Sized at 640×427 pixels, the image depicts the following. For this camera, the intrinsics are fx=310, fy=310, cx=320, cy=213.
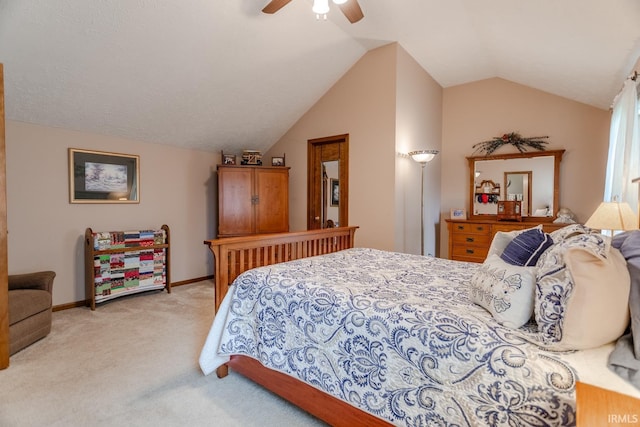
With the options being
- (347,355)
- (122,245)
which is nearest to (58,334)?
(122,245)

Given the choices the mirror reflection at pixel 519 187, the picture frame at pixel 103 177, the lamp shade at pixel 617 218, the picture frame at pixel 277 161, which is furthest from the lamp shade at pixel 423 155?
the picture frame at pixel 103 177

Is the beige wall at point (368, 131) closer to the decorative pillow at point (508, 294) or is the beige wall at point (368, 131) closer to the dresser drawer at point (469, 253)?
the dresser drawer at point (469, 253)

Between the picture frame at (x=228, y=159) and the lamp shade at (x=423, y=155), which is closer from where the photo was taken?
the lamp shade at (x=423, y=155)

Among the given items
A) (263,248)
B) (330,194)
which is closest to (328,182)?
(330,194)

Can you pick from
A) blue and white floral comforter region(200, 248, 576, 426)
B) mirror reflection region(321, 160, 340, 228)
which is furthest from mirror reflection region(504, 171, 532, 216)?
blue and white floral comforter region(200, 248, 576, 426)

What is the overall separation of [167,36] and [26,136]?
73.2 inches

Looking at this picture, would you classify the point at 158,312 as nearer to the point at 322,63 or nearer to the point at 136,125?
the point at 136,125

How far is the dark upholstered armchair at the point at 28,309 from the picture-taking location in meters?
2.40

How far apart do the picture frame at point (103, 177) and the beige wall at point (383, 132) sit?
8.35ft

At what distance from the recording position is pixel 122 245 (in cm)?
368

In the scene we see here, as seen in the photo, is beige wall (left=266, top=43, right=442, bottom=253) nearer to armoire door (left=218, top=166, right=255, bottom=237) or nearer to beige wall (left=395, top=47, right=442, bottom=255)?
beige wall (left=395, top=47, right=442, bottom=255)

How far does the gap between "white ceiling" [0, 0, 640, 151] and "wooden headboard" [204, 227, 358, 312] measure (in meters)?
1.99

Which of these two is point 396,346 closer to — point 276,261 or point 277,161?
point 276,261

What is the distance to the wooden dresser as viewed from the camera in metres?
4.06
